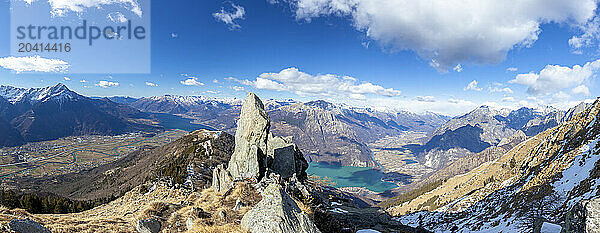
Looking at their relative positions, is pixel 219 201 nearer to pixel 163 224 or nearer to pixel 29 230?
pixel 163 224

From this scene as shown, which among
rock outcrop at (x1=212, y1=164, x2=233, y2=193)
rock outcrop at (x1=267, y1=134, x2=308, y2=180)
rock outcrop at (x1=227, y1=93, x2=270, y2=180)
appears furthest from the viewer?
rock outcrop at (x1=267, y1=134, x2=308, y2=180)

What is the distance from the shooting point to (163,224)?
1825cm

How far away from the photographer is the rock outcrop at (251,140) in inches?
1455

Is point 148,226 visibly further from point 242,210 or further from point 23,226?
point 242,210

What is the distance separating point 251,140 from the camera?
42.2 metres

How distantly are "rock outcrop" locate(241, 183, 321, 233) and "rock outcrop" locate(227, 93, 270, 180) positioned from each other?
21005mm

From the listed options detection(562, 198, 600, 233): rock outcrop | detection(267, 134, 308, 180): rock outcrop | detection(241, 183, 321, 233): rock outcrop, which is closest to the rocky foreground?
detection(241, 183, 321, 233): rock outcrop

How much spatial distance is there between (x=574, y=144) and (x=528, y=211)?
37995 millimetres

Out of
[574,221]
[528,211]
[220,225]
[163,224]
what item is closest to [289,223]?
[220,225]

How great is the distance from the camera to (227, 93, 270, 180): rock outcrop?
121ft

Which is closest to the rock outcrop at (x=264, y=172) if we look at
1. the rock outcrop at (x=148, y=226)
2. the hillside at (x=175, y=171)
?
the rock outcrop at (x=148, y=226)

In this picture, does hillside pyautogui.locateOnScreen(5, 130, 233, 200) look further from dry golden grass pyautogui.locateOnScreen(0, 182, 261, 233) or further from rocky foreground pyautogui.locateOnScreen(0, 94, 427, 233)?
dry golden grass pyautogui.locateOnScreen(0, 182, 261, 233)

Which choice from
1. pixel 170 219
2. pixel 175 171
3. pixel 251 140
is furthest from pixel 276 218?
pixel 175 171

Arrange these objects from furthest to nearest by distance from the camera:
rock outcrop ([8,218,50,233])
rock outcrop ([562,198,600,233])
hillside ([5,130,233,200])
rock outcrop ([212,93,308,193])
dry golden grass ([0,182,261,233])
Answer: hillside ([5,130,233,200])
rock outcrop ([212,93,308,193])
dry golden grass ([0,182,261,233])
rock outcrop ([8,218,50,233])
rock outcrop ([562,198,600,233])
